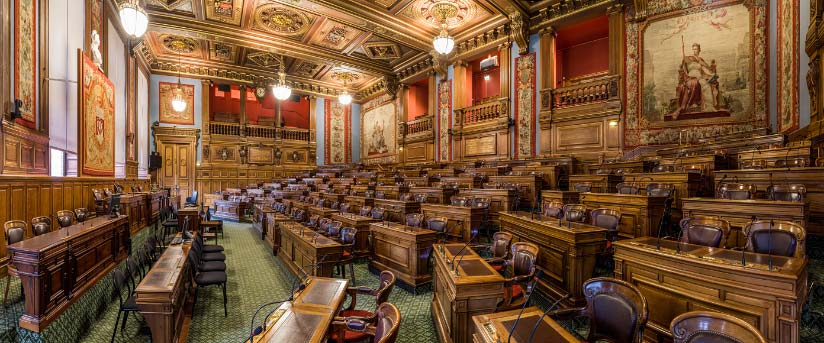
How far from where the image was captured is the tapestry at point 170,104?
13188 millimetres

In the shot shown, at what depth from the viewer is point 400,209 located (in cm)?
609

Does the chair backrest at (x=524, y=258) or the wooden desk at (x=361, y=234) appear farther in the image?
the wooden desk at (x=361, y=234)

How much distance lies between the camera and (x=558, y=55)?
11.0 meters

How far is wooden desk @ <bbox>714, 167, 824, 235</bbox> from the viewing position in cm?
364

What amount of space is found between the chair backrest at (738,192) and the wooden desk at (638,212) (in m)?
0.63

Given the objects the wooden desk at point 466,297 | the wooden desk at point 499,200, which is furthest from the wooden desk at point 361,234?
the wooden desk at point 466,297

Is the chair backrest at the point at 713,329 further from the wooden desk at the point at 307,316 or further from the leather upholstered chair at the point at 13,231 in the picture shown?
the leather upholstered chair at the point at 13,231

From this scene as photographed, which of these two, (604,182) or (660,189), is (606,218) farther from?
(604,182)

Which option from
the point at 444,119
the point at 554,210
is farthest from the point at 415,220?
the point at 444,119

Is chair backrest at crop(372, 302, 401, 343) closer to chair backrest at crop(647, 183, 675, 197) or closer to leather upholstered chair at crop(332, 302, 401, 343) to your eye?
leather upholstered chair at crop(332, 302, 401, 343)

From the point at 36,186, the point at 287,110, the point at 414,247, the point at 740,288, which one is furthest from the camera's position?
the point at 287,110

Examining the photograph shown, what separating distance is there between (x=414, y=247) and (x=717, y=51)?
7.60m

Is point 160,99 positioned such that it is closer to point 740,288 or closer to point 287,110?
point 287,110

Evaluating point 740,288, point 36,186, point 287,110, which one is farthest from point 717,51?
point 287,110
